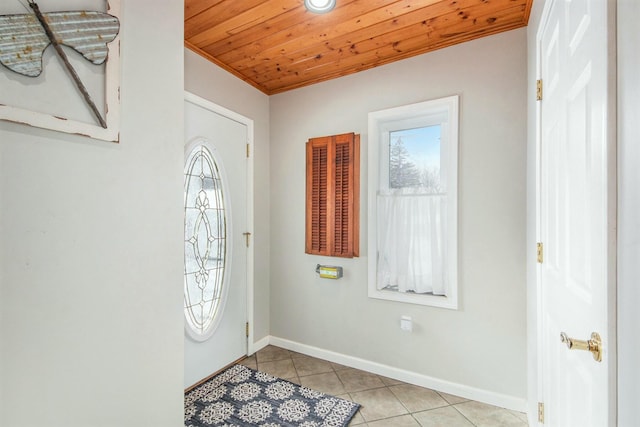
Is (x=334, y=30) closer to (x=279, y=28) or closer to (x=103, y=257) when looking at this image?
(x=279, y=28)

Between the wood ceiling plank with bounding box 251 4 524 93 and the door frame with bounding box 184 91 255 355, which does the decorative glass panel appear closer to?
the door frame with bounding box 184 91 255 355

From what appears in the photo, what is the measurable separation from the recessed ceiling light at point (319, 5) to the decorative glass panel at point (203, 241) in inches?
47.9

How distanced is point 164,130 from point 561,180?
162 centimetres

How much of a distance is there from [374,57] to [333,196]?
116cm

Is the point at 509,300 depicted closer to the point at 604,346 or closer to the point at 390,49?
the point at 604,346

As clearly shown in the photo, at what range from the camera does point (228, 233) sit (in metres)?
2.47

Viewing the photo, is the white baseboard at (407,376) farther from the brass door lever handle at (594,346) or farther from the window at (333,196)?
the brass door lever handle at (594,346)

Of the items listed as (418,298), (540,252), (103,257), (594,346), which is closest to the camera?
(594,346)

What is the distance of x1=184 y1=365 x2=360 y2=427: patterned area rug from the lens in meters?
1.83

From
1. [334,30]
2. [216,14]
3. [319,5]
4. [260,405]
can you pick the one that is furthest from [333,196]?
[260,405]

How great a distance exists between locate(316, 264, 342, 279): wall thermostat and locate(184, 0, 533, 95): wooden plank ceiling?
5.57ft

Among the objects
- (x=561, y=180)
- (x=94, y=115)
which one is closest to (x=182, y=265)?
(x=94, y=115)

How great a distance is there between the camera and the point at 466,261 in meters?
2.09

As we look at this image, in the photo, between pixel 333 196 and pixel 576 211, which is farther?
pixel 333 196
